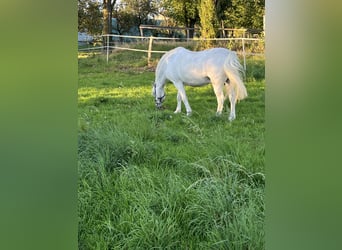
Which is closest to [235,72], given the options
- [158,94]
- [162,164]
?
[158,94]

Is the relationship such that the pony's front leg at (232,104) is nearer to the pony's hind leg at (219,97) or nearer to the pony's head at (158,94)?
the pony's hind leg at (219,97)

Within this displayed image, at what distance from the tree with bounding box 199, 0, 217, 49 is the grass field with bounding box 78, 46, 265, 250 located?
25cm

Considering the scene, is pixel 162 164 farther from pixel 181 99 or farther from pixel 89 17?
pixel 89 17

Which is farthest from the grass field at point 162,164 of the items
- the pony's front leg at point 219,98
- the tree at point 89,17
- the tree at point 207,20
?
the tree at point 207,20

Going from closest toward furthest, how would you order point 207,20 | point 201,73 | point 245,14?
point 245,14
point 207,20
point 201,73

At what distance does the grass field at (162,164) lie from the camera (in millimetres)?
2070

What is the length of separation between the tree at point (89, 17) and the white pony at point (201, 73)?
39 centimetres

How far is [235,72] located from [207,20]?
0.30 meters

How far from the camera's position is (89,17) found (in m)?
2.32

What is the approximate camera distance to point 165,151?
7.38 feet

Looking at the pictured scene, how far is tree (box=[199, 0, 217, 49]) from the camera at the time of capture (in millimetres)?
2197

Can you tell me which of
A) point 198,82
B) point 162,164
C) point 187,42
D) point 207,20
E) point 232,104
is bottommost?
point 162,164
